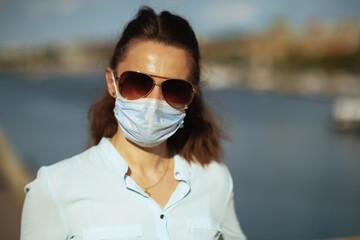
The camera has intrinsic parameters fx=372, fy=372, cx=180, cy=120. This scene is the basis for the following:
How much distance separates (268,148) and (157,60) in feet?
39.6

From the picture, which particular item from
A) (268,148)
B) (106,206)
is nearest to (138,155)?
(106,206)

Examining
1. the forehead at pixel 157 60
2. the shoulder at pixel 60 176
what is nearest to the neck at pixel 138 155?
A: the shoulder at pixel 60 176

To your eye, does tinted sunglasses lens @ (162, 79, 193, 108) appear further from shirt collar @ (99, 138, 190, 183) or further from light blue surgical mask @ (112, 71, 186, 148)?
shirt collar @ (99, 138, 190, 183)

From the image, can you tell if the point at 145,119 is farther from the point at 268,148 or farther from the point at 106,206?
the point at 268,148

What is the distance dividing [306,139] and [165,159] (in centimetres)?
1396

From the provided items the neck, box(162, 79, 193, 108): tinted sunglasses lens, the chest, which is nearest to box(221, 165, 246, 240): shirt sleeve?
the chest

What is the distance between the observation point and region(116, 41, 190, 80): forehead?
1236mm

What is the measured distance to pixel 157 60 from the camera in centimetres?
124

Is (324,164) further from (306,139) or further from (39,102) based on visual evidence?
(39,102)

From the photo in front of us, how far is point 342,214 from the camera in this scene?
700 cm

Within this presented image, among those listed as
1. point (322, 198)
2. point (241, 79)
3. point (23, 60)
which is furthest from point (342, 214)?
point (23, 60)

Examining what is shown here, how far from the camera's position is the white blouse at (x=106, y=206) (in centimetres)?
112

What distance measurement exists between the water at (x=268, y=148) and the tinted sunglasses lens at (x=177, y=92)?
572 mm

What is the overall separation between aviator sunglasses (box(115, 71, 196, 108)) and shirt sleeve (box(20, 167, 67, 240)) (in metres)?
0.39
